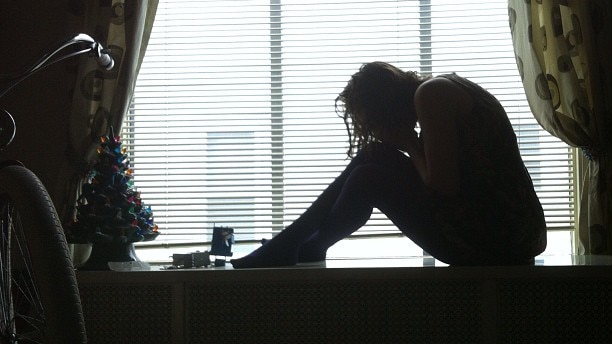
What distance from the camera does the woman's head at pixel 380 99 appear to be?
2.22 metres

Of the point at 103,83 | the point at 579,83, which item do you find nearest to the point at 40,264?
the point at 103,83

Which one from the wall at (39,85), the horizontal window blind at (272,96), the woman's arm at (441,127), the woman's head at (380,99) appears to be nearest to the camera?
the woman's arm at (441,127)

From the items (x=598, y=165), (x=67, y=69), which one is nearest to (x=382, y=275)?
(x=598, y=165)

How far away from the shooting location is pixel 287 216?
2.83 meters

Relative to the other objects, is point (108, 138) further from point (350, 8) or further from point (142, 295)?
point (350, 8)

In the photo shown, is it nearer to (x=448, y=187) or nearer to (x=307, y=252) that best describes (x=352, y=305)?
(x=307, y=252)

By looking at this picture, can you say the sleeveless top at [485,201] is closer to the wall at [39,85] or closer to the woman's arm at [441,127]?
the woman's arm at [441,127]

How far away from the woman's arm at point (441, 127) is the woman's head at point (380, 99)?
5.7 inches

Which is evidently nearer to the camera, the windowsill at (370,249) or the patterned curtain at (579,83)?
the patterned curtain at (579,83)

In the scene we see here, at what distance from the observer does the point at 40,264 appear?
1.23 metres

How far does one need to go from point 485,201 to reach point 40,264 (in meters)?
1.30

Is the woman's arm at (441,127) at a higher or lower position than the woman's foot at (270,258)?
higher

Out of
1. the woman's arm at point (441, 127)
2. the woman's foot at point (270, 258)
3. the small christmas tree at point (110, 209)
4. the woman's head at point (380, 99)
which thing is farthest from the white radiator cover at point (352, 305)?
the woman's head at point (380, 99)

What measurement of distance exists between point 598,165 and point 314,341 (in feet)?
3.84
